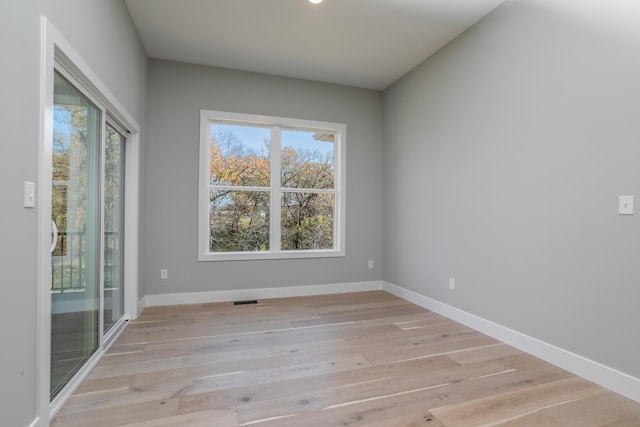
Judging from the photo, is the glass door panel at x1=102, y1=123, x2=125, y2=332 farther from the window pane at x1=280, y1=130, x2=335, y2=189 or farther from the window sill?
the window pane at x1=280, y1=130, x2=335, y2=189

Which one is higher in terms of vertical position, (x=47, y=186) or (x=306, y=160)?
(x=306, y=160)

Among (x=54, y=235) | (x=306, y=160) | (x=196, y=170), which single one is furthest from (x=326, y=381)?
(x=306, y=160)

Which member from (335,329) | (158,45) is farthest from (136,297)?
(158,45)

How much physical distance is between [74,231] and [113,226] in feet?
2.93

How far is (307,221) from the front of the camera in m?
4.55

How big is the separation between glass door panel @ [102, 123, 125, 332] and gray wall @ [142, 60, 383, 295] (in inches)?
25.0

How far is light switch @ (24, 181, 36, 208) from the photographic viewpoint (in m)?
1.42

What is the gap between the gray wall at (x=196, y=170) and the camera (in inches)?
151

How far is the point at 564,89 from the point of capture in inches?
93.8

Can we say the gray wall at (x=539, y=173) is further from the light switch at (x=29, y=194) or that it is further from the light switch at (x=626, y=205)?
the light switch at (x=29, y=194)

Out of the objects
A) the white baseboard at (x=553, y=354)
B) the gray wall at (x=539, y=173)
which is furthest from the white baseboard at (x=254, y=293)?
the white baseboard at (x=553, y=354)

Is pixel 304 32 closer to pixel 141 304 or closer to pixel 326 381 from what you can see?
pixel 326 381

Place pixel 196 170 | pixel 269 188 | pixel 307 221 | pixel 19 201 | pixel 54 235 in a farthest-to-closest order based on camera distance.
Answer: pixel 307 221 < pixel 269 188 < pixel 196 170 < pixel 54 235 < pixel 19 201

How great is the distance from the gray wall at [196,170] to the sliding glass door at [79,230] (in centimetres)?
102
